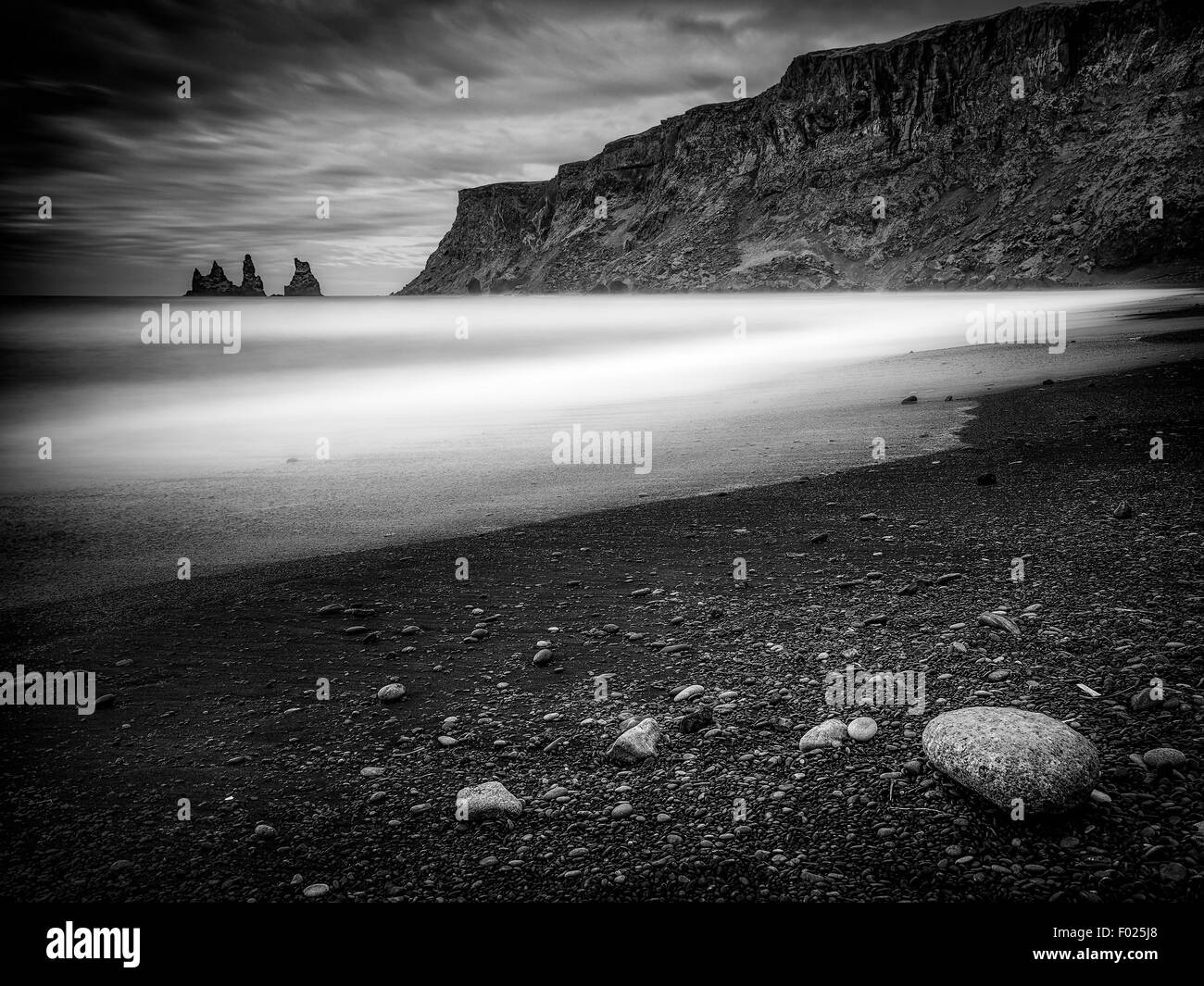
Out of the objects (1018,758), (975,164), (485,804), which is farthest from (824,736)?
(975,164)

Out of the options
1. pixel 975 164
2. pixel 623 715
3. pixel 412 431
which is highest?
pixel 975 164

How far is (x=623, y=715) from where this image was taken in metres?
4.31

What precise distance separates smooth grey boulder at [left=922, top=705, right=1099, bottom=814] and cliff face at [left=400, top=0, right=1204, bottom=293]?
130 m

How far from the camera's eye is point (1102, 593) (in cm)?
521

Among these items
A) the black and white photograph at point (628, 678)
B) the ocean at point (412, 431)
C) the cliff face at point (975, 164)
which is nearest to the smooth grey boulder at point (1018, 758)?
the black and white photograph at point (628, 678)

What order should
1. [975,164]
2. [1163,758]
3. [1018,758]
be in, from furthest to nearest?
[975,164] → [1163,758] → [1018,758]

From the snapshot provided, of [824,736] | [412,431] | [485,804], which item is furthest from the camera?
[412,431]

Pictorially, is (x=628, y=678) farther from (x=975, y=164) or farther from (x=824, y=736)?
(x=975, y=164)

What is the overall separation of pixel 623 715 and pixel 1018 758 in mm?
1983

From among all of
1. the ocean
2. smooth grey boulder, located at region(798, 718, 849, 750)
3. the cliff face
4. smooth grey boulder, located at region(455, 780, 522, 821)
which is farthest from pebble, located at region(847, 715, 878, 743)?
the cliff face

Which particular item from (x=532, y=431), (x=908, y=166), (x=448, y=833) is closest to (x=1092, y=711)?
(x=448, y=833)

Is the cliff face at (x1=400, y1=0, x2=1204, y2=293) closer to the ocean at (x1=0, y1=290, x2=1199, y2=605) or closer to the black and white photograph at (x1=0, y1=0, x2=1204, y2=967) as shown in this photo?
the ocean at (x1=0, y1=290, x2=1199, y2=605)

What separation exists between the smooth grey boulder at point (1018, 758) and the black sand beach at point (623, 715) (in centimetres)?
8

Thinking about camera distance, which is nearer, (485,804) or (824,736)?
(485,804)
